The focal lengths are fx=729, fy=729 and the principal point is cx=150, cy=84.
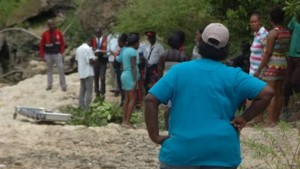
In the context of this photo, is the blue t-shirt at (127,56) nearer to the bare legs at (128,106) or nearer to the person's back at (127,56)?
the person's back at (127,56)

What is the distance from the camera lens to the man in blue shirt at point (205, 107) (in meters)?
4.39

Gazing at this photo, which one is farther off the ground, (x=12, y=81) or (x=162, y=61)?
(x=162, y=61)

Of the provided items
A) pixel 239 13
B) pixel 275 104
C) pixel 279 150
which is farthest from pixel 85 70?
pixel 279 150

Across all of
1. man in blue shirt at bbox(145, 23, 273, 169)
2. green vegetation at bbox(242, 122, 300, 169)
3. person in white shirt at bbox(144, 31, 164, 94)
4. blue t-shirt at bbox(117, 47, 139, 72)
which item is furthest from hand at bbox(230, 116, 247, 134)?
person in white shirt at bbox(144, 31, 164, 94)

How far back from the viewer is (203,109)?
4426mm

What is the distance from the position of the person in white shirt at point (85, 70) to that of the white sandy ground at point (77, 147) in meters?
1.91

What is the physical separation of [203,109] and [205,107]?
0.06ft

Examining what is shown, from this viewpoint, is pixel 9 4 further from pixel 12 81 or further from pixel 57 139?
pixel 57 139

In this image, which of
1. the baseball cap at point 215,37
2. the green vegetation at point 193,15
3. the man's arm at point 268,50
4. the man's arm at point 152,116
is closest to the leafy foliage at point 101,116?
the green vegetation at point 193,15

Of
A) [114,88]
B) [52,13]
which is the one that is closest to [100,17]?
[114,88]

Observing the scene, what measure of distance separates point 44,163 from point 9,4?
69.1ft

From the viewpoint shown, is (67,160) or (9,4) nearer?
(67,160)

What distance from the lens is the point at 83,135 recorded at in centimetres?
1068

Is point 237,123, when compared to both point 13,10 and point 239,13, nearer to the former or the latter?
point 239,13
